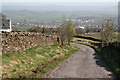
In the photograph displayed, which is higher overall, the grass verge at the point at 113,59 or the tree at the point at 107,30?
the tree at the point at 107,30

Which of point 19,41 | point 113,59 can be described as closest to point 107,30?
point 113,59

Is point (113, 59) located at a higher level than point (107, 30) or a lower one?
lower

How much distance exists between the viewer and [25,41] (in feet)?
99.9

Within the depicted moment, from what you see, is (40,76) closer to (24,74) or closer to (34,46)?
(24,74)

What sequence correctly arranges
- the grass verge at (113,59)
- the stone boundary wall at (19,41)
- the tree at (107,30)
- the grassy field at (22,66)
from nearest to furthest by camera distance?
the grassy field at (22,66)
the grass verge at (113,59)
the stone boundary wall at (19,41)
the tree at (107,30)

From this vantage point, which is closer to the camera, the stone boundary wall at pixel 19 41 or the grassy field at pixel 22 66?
the grassy field at pixel 22 66

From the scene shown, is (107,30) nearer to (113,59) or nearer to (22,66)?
(113,59)

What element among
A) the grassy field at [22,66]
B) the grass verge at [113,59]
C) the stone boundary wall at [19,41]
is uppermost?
the stone boundary wall at [19,41]

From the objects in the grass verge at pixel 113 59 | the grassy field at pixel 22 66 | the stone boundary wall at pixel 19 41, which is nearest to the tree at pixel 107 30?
the grass verge at pixel 113 59

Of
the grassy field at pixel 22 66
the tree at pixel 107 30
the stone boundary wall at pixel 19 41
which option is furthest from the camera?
the tree at pixel 107 30

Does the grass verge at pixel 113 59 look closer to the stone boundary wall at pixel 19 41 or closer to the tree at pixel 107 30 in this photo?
the stone boundary wall at pixel 19 41

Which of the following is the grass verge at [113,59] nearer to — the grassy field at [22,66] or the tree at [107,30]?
the grassy field at [22,66]

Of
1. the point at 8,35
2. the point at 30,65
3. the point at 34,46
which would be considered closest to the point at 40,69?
the point at 30,65

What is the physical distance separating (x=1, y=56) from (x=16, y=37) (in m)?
5.48
